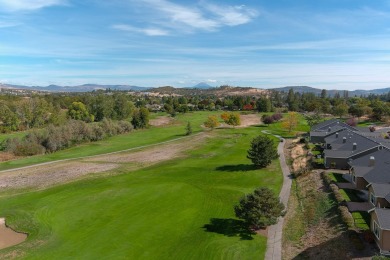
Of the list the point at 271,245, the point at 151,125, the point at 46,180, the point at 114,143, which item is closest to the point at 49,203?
the point at 46,180

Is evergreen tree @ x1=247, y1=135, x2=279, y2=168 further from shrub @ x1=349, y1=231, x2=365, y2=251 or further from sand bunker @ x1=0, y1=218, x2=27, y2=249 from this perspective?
sand bunker @ x1=0, y1=218, x2=27, y2=249

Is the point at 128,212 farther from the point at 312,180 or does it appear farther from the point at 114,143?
the point at 114,143

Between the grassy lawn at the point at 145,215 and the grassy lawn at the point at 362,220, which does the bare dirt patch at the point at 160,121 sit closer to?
the grassy lawn at the point at 145,215

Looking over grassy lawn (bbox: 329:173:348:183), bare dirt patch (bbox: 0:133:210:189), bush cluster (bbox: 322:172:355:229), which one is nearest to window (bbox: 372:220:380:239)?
bush cluster (bbox: 322:172:355:229)

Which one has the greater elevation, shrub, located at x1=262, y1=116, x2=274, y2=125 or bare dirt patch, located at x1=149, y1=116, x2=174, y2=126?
shrub, located at x1=262, y1=116, x2=274, y2=125

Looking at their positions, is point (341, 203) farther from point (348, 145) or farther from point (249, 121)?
point (249, 121)
